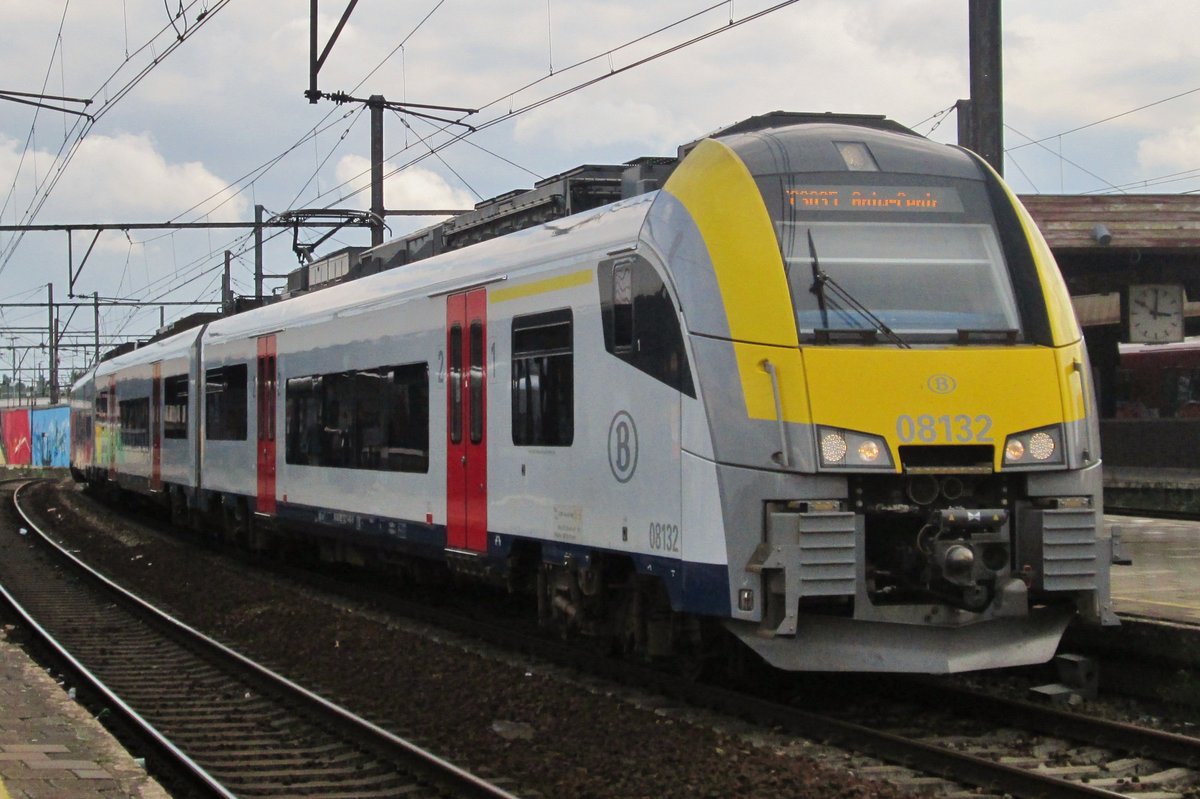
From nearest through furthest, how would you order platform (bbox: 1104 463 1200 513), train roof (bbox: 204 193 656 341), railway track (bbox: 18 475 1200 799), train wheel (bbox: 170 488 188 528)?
railway track (bbox: 18 475 1200 799) → train roof (bbox: 204 193 656 341) → platform (bbox: 1104 463 1200 513) → train wheel (bbox: 170 488 188 528)

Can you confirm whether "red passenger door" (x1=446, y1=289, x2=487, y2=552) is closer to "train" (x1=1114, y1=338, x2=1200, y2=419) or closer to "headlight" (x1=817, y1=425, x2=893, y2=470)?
"headlight" (x1=817, y1=425, x2=893, y2=470)

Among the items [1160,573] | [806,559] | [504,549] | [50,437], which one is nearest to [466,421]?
[504,549]

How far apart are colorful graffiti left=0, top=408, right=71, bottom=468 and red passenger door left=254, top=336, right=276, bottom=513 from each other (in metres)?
44.1

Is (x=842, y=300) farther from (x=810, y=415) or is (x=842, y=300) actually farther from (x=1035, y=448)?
(x=1035, y=448)

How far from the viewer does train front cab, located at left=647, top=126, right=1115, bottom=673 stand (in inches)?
311

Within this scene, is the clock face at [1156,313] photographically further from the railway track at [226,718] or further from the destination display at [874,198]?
the railway track at [226,718]

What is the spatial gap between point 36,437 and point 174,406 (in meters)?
49.6

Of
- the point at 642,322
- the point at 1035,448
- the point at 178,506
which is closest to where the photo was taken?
the point at 1035,448

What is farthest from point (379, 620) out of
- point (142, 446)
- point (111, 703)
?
point (142, 446)

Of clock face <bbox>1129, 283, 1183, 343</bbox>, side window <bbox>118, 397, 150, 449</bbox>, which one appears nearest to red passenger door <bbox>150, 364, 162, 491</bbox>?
side window <bbox>118, 397, 150, 449</bbox>

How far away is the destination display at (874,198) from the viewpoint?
8594mm

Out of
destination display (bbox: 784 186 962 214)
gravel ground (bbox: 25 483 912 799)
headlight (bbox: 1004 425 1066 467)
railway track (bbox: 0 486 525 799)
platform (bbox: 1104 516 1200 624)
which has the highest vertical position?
destination display (bbox: 784 186 962 214)

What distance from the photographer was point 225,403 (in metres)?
19.2

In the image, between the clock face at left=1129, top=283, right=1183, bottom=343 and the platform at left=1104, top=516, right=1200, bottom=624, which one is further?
the clock face at left=1129, top=283, right=1183, bottom=343
